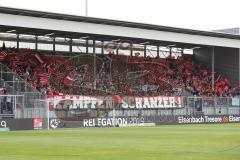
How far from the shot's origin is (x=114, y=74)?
58.9 m

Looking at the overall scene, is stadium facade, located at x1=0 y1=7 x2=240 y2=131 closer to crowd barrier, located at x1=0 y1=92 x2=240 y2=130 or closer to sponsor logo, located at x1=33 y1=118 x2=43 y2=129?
crowd barrier, located at x1=0 y1=92 x2=240 y2=130

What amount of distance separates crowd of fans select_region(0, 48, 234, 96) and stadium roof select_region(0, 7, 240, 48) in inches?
99.0

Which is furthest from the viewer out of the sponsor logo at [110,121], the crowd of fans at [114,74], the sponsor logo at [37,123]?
the crowd of fans at [114,74]

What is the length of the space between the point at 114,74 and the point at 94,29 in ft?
34.2

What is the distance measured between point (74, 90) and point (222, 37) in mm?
16781

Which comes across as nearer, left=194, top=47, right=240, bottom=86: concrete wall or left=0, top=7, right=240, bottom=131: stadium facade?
left=0, top=7, right=240, bottom=131: stadium facade

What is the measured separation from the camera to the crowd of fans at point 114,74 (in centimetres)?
5216

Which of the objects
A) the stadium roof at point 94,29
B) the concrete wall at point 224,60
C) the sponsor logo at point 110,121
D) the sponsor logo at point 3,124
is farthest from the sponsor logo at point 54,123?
the concrete wall at point 224,60

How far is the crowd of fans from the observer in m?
52.2

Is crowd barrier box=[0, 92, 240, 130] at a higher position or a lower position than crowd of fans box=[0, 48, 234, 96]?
lower

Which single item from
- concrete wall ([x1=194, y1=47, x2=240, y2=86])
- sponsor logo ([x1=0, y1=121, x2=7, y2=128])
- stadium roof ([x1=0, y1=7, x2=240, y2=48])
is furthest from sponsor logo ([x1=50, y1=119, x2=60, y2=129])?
concrete wall ([x1=194, y1=47, x2=240, y2=86])

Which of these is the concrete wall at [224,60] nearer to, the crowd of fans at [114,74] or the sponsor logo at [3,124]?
the crowd of fans at [114,74]

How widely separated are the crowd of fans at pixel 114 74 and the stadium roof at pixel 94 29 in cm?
251

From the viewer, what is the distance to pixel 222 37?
6044cm
